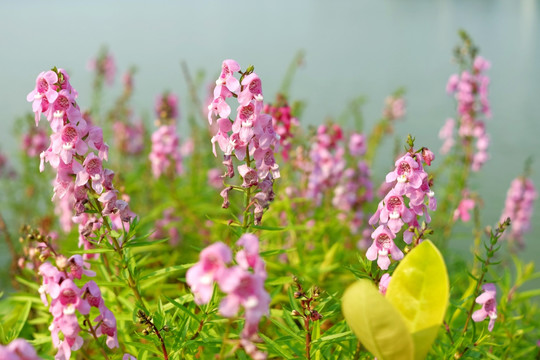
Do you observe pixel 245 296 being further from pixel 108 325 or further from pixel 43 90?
pixel 43 90

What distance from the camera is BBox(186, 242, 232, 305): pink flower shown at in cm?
88

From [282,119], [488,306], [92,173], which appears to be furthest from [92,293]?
[282,119]

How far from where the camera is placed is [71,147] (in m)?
1.40

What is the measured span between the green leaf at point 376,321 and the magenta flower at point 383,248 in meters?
0.32

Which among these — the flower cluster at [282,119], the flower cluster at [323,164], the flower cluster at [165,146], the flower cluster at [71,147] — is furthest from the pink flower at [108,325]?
the flower cluster at [165,146]

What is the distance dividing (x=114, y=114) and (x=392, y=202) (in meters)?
4.04

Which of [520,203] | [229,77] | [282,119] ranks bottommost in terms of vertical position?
[520,203]

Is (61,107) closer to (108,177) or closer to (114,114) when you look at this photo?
(108,177)

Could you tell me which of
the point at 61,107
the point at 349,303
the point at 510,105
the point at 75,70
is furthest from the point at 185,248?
the point at 75,70

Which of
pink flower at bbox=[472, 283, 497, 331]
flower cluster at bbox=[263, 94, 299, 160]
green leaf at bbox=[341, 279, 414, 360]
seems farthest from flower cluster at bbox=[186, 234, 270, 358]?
flower cluster at bbox=[263, 94, 299, 160]

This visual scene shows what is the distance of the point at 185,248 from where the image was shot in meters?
3.73

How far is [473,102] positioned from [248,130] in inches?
88.5

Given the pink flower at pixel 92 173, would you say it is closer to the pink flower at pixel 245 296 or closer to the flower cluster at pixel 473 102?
the pink flower at pixel 245 296

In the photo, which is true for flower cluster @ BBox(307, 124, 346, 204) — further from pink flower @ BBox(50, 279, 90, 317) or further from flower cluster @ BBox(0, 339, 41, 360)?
flower cluster @ BBox(0, 339, 41, 360)
